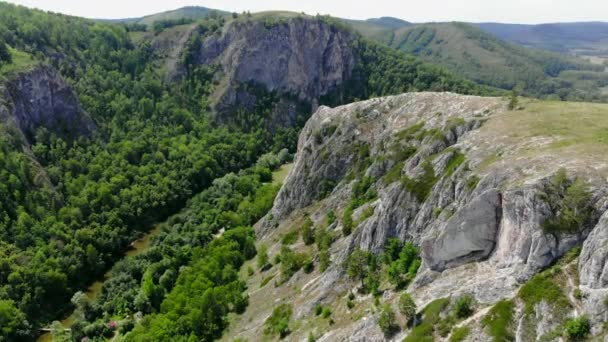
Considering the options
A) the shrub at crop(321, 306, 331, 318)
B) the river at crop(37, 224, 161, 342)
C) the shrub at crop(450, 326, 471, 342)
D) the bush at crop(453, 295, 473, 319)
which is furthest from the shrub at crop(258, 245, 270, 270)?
the shrub at crop(450, 326, 471, 342)

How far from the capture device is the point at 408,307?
54.8 meters

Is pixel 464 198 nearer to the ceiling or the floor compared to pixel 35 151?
nearer to the ceiling

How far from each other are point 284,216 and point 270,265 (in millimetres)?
20591

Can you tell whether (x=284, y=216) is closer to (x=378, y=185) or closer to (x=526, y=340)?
(x=378, y=185)

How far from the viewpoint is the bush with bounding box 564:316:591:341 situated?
42.4m

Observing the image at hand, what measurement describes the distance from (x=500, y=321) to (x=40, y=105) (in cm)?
19386

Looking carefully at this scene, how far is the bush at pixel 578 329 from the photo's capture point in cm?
4241

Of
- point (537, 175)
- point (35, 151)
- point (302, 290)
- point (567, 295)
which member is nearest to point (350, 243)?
point (302, 290)

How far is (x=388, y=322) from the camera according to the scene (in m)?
56.2

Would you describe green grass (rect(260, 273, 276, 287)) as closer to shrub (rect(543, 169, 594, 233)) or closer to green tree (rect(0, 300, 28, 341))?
green tree (rect(0, 300, 28, 341))

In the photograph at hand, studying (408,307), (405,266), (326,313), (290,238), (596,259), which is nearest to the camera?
(596,259)

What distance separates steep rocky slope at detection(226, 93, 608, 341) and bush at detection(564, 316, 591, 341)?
654 millimetres

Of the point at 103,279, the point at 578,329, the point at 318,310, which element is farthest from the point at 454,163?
the point at 103,279

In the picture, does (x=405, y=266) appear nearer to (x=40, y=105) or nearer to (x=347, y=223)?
(x=347, y=223)
